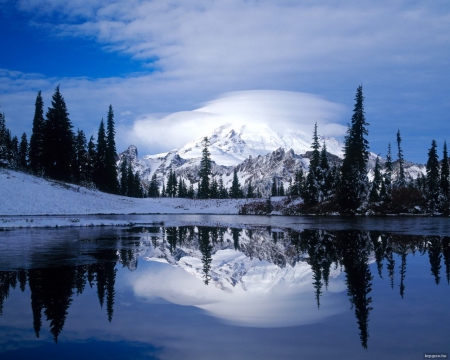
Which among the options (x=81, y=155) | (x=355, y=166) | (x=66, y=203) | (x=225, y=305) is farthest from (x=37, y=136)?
(x=225, y=305)

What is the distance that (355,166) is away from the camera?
197ft

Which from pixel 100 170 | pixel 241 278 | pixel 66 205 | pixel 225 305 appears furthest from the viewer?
pixel 100 170

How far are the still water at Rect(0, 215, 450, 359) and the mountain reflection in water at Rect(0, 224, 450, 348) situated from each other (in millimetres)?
38

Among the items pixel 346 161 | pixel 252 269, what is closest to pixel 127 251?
pixel 252 269

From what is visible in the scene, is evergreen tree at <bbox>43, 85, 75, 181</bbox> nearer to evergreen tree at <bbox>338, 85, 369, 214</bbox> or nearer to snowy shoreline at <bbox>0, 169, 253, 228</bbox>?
snowy shoreline at <bbox>0, 169, 253, 228</bbox>

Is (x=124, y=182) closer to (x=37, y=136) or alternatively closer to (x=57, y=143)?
(x=37, y=136)

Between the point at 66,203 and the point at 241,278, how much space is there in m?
46.9

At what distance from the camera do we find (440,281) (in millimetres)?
11438

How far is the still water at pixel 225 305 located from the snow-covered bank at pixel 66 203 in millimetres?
36000

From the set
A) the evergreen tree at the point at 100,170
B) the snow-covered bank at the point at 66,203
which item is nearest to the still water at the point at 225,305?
the snow-covered bank at the point at 66,203

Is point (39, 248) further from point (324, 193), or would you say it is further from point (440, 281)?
point (324, 193)

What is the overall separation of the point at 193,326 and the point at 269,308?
210 cm

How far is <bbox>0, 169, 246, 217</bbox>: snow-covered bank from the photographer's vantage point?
48844mm

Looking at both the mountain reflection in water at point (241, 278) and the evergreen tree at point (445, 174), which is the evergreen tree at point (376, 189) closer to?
the evergreen tree at point (445, 174)
